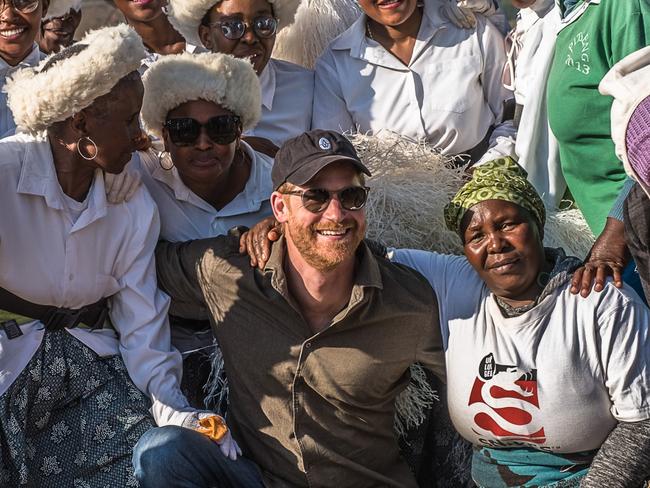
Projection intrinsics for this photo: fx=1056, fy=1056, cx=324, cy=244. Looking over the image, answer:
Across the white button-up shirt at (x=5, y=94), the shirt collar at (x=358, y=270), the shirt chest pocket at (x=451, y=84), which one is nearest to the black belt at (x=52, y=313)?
the shirt collar at (x=358, y=270)

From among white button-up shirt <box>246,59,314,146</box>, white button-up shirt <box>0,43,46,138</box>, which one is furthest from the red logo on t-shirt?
white button-up shirt <box>0,43,46,138</box>

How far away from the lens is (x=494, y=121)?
475 centimetres

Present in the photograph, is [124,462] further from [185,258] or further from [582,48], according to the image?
[582,48]

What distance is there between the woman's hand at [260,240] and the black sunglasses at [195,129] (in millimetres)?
420

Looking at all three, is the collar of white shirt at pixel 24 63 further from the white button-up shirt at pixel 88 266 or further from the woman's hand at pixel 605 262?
the woman's hand at pixel 605 262

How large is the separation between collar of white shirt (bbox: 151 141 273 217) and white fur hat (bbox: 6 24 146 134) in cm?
57

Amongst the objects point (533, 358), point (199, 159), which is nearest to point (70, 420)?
point (199, 159)

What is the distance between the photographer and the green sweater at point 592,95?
11.8 feet

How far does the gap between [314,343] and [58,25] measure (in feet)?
8.52

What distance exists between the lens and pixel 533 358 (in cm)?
332

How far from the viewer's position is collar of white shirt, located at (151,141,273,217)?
4.00m

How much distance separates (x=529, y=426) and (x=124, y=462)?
136 centimetres

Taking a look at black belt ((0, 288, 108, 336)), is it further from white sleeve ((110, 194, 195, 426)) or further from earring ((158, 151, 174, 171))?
earring ((158, 151, 174, 171))

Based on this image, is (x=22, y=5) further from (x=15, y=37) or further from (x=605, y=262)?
(x=605, y=262)
